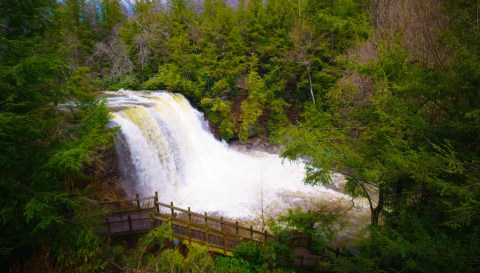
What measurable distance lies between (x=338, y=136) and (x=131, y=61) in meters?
20.1

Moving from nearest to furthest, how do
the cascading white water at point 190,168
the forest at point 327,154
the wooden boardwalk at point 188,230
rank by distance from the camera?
the forest at point 327,154 < the wooden boardwalk at point 188,230 < the cascading white water at point 190,168

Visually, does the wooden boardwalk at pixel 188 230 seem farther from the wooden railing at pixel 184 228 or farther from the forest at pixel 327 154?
the forest at pixel 327 154

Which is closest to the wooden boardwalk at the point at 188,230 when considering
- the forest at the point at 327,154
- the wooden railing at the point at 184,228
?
the wooden railing at the point at 184,228

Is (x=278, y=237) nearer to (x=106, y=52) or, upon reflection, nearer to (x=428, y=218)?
(x=428, y=218)

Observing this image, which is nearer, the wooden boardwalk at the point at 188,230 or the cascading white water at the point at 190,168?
the wooden boardwalk at the point at 188,230

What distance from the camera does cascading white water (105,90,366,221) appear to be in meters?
12.4

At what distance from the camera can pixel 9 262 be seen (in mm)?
4656

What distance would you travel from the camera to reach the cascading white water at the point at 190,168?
12.4 m

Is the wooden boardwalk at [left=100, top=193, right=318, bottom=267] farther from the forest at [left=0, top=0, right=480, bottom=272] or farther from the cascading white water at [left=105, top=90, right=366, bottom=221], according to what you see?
the cascading white water at [left=105, top=90, right=366, bottom=221]

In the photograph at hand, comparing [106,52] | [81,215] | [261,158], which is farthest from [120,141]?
[106,52]

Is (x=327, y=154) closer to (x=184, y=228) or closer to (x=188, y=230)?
(x=188, y=230)

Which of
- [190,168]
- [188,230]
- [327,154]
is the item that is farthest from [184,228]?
[190,168]

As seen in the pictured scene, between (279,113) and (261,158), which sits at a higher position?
(279,113)

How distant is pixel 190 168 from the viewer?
50.8 feet
